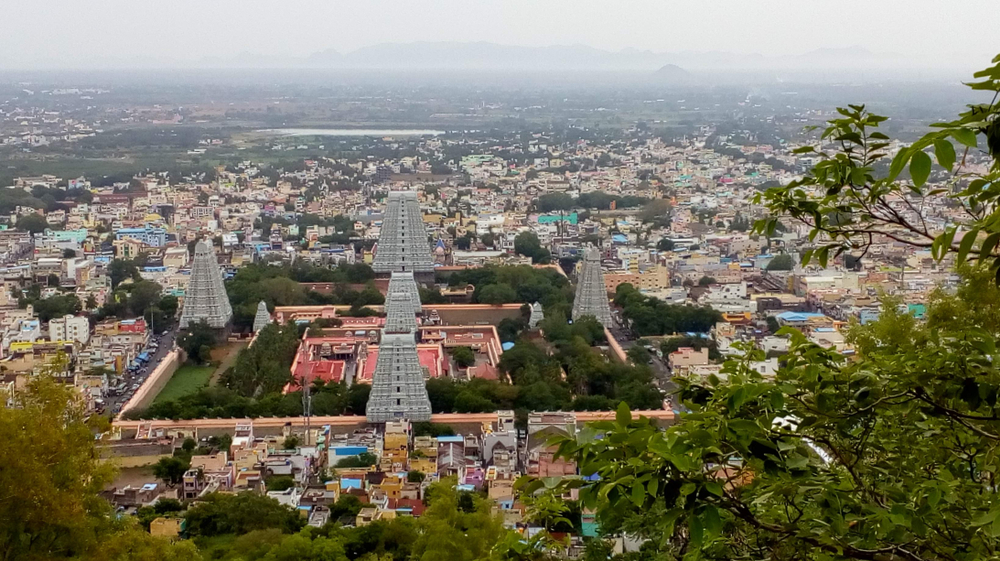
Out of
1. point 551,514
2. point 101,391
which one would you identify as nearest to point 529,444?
point 101,391

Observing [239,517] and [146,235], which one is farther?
[146,235]

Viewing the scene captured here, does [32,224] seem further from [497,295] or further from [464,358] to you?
[464,358]

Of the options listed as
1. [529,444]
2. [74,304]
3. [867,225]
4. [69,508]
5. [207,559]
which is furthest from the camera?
[74,304]

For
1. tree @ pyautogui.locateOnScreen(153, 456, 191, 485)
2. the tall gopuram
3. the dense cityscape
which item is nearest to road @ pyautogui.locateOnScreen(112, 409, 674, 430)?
the dense cityscape

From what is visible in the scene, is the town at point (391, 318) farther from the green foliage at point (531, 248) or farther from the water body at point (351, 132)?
the water body at point (351, 132)

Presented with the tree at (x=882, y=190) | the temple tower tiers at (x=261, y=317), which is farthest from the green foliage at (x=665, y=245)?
the tree at (x=882, y=190)

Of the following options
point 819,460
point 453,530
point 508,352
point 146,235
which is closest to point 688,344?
point 508,352

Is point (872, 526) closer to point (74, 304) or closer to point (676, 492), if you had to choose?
point (676, 492)
